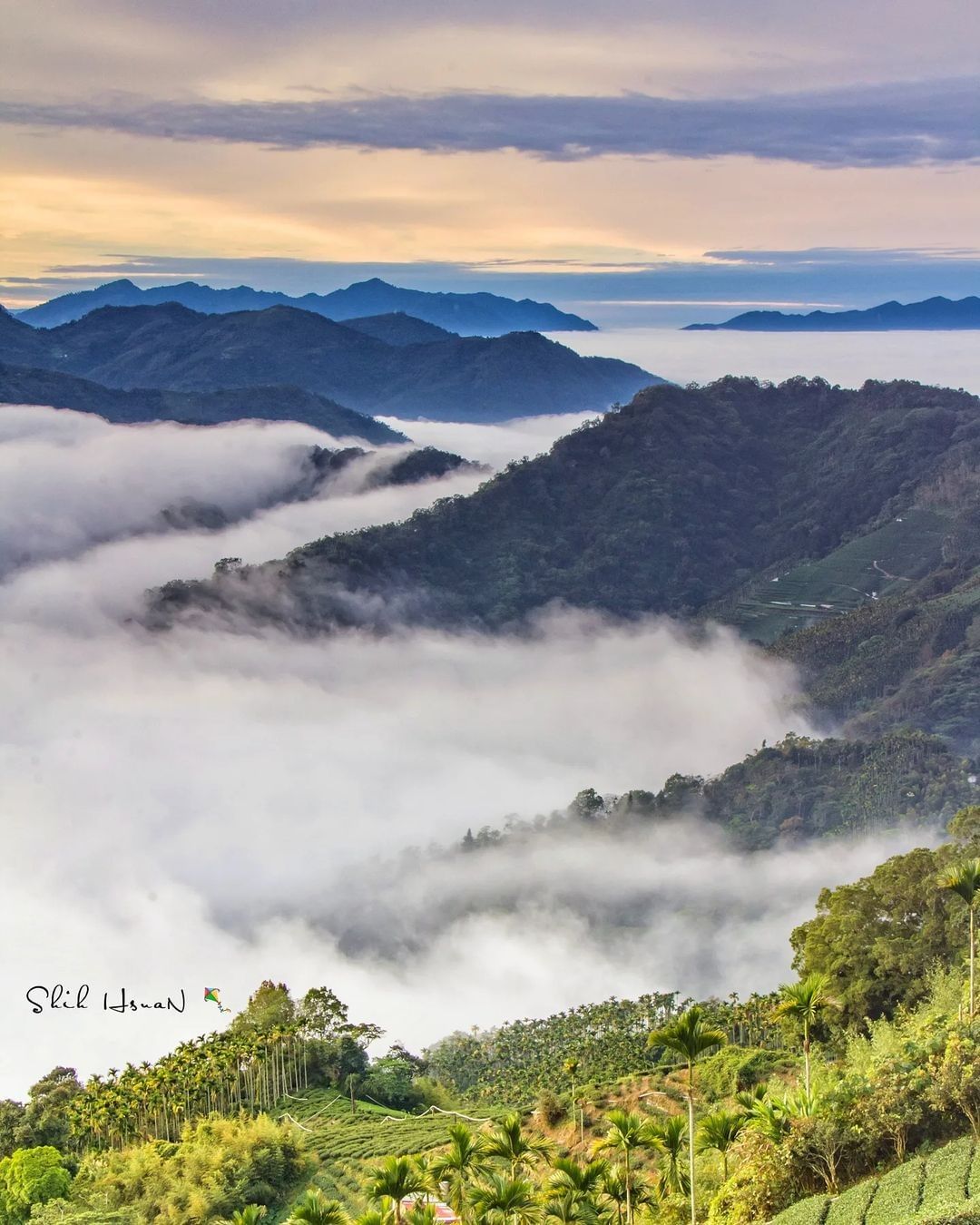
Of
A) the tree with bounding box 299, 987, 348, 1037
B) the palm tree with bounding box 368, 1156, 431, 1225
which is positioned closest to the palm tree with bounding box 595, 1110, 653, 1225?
the palm tree with bounding box 368, 1156, 431, 1225

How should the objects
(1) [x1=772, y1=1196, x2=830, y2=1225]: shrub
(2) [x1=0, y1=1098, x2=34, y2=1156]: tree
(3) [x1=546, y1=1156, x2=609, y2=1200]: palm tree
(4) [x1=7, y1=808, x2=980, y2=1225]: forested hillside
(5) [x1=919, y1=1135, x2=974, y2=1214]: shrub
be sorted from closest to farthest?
(5) [x1=919, y1=1135, x2=974, y2=1214]: shrub → (1) [x1=772, y1=1196, x2=830, y2=1225]: shrub → (4) [x1=7, y1=808, x2=980, y2=1225]: forested hillside → (3) [x1=546, y1=1156, x2=609, y2=1200]: palm tree → (2) [x1=0, y1=1098, x2=34, y2=1156]: tree

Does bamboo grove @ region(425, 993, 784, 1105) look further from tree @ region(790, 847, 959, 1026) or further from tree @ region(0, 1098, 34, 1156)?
tree @ region(0, 1098, 34, 1156)

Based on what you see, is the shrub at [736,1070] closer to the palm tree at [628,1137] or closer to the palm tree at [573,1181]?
the palm tree at [628,1137]

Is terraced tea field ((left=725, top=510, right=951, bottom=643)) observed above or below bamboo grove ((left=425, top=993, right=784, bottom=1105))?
above

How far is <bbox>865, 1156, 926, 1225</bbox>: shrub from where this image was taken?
25677 mm

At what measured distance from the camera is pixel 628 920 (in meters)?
112

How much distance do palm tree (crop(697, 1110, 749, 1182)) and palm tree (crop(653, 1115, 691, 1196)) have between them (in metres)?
0.52

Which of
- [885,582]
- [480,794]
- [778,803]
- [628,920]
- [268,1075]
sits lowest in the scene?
[268,1075]

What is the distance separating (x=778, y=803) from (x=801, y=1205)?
10069 cm

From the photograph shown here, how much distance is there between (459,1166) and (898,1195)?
9.76 meters

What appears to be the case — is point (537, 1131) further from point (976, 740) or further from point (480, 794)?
point (480, 794)

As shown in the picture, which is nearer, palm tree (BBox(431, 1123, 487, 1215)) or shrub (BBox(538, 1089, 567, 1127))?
palm tree (BBox(431, 1123, 487, 1215))

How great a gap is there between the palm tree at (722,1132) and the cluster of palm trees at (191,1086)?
105ft

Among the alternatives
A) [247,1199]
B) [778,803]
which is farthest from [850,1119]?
[778,803]
